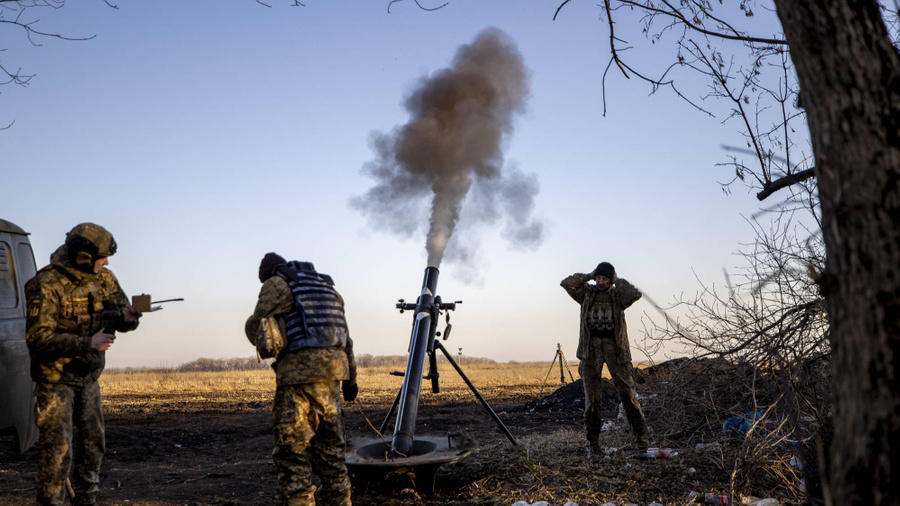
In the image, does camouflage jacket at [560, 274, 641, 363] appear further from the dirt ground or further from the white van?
the white van

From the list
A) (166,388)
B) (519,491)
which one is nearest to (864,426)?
(519,491)

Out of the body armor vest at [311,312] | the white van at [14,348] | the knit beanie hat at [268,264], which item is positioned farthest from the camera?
the white van at [14,348]

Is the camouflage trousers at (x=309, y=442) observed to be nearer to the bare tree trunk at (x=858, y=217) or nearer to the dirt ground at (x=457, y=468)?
the dirt ground at (x=457, y=468)

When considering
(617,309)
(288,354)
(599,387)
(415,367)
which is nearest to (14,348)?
(288,354)

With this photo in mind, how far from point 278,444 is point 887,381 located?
3.84 m

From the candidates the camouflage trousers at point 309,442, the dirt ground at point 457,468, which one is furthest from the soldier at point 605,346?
the camouflage trousers at point 309,442

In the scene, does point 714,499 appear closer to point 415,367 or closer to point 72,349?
point 415,367

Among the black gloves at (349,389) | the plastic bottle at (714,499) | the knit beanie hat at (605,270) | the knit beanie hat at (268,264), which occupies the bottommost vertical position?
the plastic bottle at (714,499)

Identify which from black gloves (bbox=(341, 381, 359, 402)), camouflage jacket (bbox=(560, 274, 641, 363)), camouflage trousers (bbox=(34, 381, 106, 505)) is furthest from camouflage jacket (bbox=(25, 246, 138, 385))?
camouflage jacket (bbox=(560, 274, 641, 363))

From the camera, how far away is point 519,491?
6.28 metres

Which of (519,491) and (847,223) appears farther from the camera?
(519,491)

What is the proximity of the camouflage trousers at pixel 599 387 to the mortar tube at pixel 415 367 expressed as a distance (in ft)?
6.01

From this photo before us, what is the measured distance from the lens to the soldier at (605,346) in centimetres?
782

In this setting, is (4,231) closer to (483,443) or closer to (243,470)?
(243,470)
